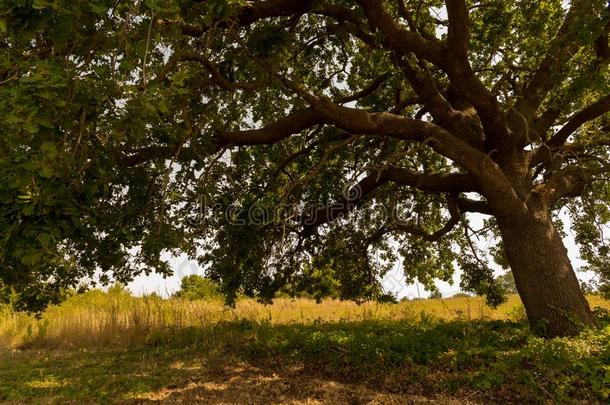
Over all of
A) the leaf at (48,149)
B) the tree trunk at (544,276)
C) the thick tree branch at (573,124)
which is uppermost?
the thick tree branch at (573,124)

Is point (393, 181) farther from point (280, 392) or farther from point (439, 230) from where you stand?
Result: point (280, 392)

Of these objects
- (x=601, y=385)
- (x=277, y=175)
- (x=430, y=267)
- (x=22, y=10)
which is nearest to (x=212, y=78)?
(x=277, y=175)

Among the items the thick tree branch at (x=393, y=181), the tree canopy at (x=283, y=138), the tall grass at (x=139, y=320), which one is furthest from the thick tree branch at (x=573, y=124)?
the tall grass at (x=139, y=320)

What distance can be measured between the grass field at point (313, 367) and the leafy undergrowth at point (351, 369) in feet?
0.06

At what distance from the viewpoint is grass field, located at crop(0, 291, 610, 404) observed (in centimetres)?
545

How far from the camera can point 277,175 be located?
9.44m

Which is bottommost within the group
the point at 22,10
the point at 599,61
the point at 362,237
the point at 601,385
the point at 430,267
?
the point at 601,385

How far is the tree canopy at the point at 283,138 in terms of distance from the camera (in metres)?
3.31

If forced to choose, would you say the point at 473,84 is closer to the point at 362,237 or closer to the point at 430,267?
the point at 362,237

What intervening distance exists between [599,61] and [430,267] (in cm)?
732

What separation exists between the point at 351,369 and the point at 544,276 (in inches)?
139

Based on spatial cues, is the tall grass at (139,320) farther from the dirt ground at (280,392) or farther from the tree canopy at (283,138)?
the dirt ground at (280,392)

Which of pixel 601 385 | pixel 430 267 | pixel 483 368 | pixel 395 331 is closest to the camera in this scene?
pixel 601 385

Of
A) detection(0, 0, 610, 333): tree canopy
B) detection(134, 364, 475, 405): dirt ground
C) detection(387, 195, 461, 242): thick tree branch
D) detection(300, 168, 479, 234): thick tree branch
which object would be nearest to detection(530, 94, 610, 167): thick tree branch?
detection(0, 0, 610, 333): tree canopy
